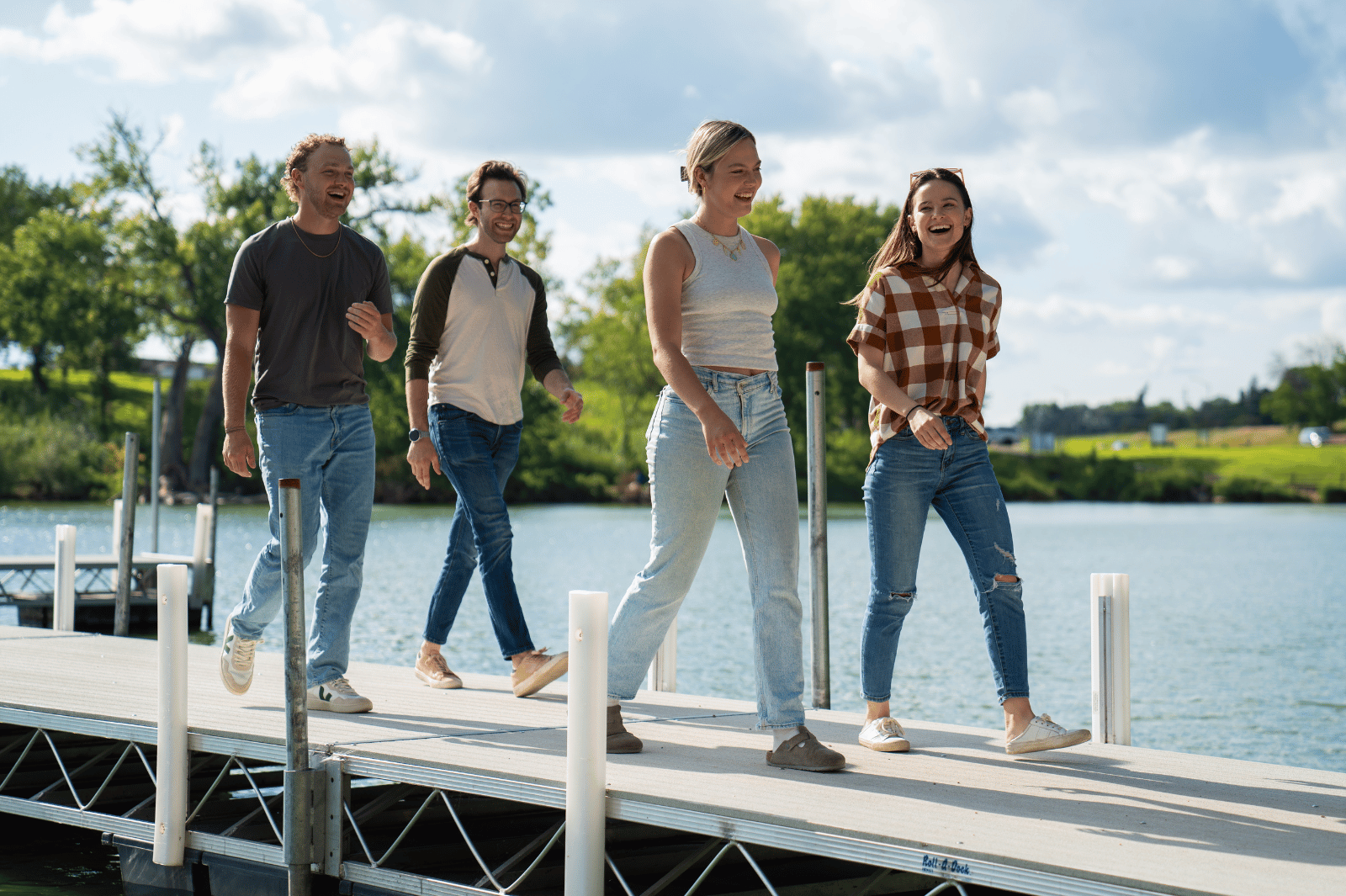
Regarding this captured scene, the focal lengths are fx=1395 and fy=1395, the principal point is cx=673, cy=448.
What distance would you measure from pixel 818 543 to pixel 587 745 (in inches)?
111

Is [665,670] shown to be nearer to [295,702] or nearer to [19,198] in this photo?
[295,702]

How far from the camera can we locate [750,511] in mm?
4188

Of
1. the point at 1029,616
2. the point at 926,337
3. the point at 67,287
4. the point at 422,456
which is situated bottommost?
the point at 1029,616

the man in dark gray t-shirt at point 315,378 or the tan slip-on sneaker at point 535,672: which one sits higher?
the man in dark gray t-shirt at point 315,378

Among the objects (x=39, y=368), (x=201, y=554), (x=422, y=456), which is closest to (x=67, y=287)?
(x=39, y=368)

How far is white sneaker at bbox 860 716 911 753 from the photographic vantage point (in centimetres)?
465

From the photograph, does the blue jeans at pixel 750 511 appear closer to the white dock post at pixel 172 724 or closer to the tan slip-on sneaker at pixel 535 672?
the tan slip-on sneaker at pixel 535 672

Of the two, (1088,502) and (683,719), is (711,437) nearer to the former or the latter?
(683,719)

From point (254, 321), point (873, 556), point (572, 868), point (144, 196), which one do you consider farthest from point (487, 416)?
point (144, 196)

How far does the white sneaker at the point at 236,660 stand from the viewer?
5.34 metres

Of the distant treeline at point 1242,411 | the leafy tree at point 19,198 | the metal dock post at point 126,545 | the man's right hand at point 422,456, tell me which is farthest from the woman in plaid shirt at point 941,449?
the distant treeline at point 1242,411

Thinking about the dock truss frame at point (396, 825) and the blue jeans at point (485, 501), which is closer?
the dock truss frame at point (396, 825)

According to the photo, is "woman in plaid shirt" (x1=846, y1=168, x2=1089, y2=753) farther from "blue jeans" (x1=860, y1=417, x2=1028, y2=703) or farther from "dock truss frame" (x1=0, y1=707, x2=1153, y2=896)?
"dock truss frame" (x1=0, y1=707, x2=1153, y2=896)

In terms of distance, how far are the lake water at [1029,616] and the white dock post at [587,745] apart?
2320mm
